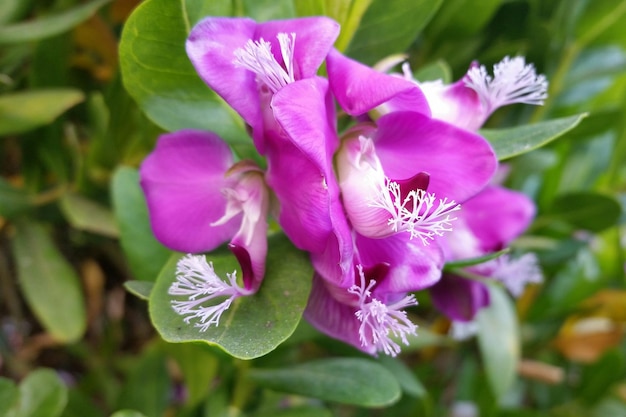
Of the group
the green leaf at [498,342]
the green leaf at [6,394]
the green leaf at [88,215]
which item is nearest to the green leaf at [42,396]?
the green leaf at [6,394]

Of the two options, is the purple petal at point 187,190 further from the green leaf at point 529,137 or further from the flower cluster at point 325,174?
the green leaf at point 529,137

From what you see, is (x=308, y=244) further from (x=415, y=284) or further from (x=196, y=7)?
(x=196, y=7)

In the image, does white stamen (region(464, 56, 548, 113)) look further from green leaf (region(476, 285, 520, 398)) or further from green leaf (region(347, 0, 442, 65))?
Answer: green leaf (region(476, 285, 520, 398))

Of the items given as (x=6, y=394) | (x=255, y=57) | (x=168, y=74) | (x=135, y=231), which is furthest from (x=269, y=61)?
(x=6, y=394)

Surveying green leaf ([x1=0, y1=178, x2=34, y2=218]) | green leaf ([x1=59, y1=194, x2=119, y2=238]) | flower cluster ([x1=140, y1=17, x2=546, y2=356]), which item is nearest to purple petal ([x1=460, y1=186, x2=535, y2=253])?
flower cluster ([x1=140, y1=17, x2=546, y2=356])

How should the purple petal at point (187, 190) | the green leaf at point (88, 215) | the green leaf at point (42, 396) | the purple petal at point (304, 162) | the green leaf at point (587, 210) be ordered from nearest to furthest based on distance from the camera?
the purple petal at point (304, 162) < the purple petal at point (187, 190) < the green leaf at point (42, 396) < the green leaf at point (88, 215) < the green leaf at point (587, 210)
